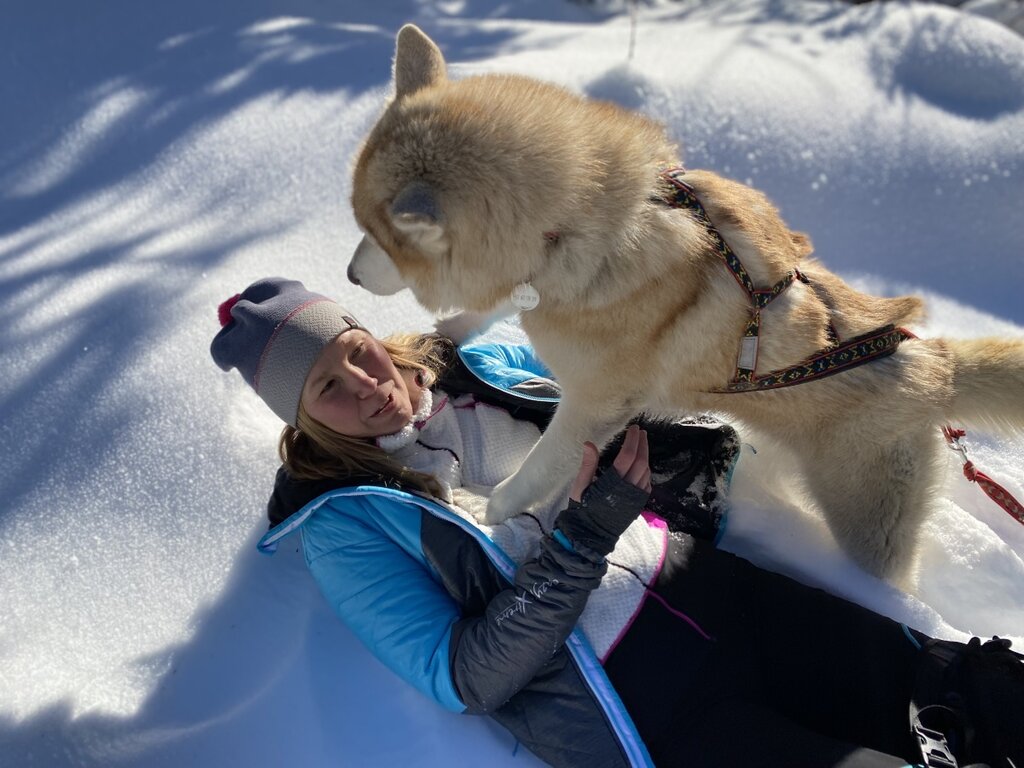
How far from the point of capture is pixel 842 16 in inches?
170

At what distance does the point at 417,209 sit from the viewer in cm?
137

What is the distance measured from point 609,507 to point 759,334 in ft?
2.08

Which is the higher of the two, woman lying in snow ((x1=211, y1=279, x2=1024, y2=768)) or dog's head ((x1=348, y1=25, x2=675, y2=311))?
dog's head ((x1=348, y1=25, x2=675, y2=311))

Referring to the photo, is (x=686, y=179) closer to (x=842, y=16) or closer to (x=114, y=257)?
(x=114, y=257)

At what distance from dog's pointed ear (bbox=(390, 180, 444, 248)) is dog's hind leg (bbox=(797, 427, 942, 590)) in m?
1.22

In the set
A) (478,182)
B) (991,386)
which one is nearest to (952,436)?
(991,386)

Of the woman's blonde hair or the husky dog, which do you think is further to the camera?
the woman's blonde hair

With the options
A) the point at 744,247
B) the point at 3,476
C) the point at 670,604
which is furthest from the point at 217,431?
the point at 744,247

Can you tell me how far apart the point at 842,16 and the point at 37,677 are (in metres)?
5.59

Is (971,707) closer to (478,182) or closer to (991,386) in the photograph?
(991,386)

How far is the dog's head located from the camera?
1.45 metres

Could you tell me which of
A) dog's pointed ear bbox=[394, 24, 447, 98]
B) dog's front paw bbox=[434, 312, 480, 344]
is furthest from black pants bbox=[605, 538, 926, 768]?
dog's pointed ear bbox=[394, 24, 447, 98]

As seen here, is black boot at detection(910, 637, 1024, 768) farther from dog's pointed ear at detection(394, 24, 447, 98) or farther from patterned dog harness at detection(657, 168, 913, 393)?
dog's pointed ear at detection(394, 24, 447, 98)

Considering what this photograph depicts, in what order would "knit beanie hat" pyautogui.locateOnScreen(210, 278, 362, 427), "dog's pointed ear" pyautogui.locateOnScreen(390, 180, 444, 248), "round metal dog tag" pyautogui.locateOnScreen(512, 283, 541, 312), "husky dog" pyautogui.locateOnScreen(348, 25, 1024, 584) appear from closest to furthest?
1. "dog's pointed ear" pyautogui.locateOnScreen(390, 180, 444, 248)
2. "husky dog" pyautogui.locateOnScreen(348, 25, 1024, 584)
3. "round metal dog tag" pyautogui.locateOnScreen(512, 283, 541, 312)
4. "knit beanie hat" pyautogui.locateOnScreen(210, 278, 362, 427)
